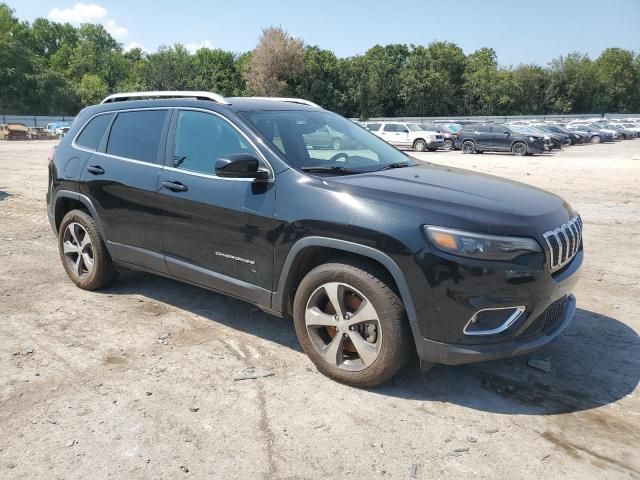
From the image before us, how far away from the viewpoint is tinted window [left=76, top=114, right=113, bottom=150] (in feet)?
16.5

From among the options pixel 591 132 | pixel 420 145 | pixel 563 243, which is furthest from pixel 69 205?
pixel 591 132

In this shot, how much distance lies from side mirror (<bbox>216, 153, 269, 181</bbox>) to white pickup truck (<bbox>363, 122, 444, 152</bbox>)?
25.4 m

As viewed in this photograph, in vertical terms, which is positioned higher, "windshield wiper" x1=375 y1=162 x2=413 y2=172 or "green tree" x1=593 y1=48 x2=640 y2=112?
"green tree" x1=593 y1=48 x2=640 y2=112

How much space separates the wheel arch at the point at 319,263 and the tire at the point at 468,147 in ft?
86.8

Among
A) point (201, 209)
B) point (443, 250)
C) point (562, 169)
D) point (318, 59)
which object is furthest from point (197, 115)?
point (318, 59)

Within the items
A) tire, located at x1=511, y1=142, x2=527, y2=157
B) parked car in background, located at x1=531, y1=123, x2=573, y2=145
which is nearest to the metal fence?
parked car in background, located at x1=531, y1=123, x2=573, y2=145

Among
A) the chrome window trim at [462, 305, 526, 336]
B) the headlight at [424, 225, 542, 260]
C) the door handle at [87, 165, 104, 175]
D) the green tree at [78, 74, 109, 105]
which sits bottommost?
the chrome window trim at [462, 305, 526, 336]

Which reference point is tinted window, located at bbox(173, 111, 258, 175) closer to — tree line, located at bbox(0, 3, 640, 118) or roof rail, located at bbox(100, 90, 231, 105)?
roof rail, located at bbox(100, 90, 231, 105)

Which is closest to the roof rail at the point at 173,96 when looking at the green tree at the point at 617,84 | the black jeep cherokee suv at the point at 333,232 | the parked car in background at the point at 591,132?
the black jeep cherokee suv at the point at 333,232

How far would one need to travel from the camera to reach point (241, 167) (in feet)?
11.6

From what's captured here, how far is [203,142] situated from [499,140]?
2562 centimetres

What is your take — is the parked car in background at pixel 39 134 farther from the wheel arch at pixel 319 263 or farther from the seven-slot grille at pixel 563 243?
the seven-slot grille at pixel 563 243

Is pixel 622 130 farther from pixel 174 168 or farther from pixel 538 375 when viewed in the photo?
pixel 174 168

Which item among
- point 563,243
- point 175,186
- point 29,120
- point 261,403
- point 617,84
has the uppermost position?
point 617,84
